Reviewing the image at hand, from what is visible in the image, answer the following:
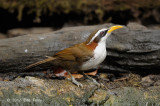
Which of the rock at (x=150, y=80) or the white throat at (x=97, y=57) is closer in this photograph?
the white throat at (x=97, y=57)

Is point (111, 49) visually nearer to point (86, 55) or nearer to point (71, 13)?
point (86, 55)

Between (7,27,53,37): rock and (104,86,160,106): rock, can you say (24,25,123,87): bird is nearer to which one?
(104,86,160,106): rock

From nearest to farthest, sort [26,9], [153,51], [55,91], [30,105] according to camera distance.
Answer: [30,105]
[55,91]
[153,51]
[26,9]

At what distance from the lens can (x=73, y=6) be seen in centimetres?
818

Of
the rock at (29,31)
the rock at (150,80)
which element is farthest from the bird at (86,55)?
the rock at (29,31)

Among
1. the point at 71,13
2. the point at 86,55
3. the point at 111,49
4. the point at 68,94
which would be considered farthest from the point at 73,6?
the point at 68,94

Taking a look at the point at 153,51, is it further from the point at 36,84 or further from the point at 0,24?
the point at 0,24

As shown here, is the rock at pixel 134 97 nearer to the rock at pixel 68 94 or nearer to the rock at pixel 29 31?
the rock at pixel 68 94

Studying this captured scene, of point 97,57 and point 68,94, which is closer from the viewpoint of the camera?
point 68,94

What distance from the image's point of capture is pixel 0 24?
8.65m

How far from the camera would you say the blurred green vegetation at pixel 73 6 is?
8.12 meters

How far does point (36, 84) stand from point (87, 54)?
3.58ft

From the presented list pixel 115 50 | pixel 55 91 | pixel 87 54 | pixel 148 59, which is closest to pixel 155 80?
pixel 148 59

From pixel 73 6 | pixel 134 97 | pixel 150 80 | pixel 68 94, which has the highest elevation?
pixel 73 6
